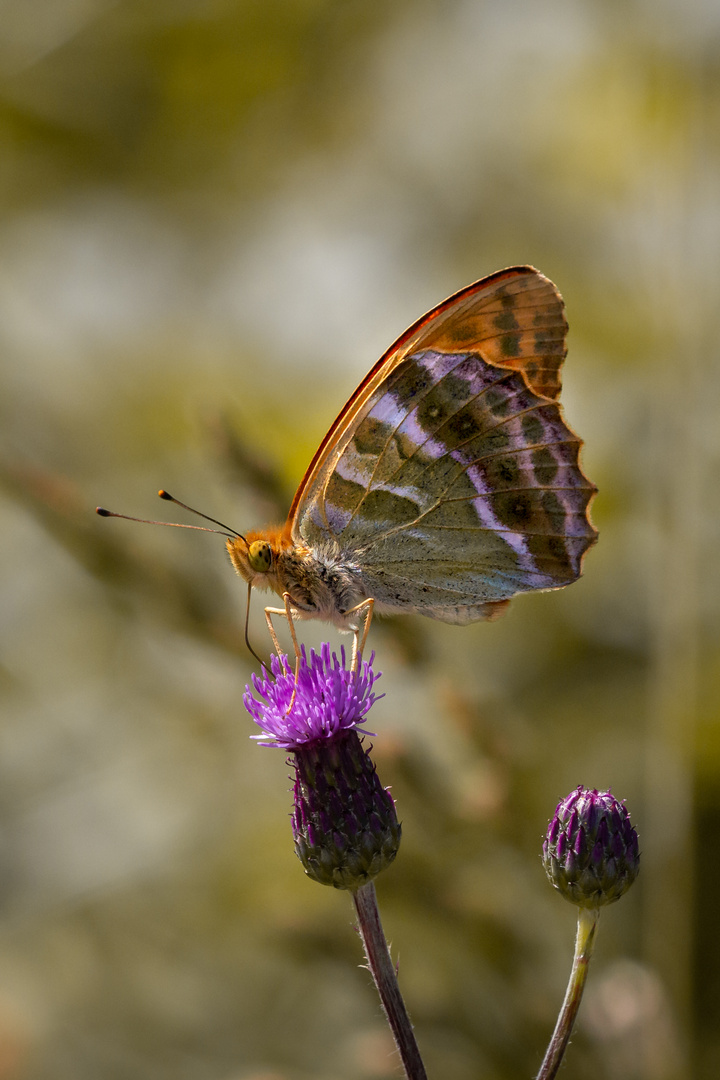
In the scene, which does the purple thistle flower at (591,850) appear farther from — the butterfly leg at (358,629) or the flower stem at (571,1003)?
the butterfly leg at (358,629)

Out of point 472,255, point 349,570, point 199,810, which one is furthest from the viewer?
point 472,255

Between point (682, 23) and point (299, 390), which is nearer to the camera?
point (682, 23)

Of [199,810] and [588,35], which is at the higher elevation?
[588,35]

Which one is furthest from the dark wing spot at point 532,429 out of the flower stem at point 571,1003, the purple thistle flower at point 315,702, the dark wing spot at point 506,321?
the flower stem at point 571,1003

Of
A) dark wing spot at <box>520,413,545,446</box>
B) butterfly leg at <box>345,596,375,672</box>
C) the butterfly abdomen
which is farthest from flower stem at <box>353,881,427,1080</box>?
dark wing spot at <box>520,413,545,446</box>

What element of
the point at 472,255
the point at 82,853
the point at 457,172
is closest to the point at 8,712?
the point at 82,853

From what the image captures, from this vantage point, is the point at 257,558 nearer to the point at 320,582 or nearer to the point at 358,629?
the point at 320,582

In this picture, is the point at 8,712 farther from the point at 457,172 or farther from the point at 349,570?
the point at 457,172

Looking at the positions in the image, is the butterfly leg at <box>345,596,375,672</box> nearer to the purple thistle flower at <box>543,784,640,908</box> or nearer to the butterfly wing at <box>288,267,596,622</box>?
the butterfly wing at <box>288,267,596,622</box>
